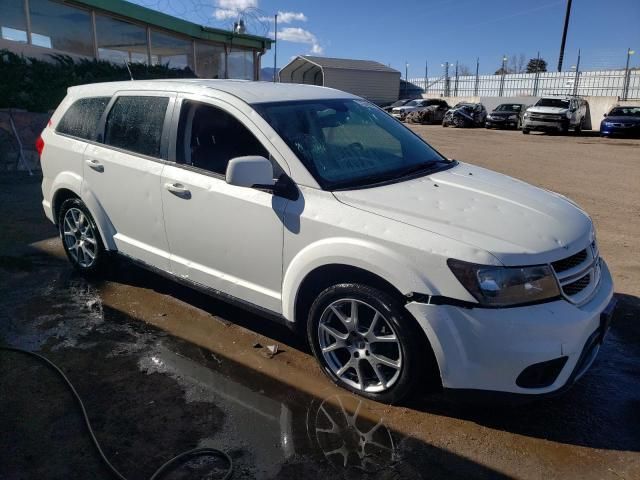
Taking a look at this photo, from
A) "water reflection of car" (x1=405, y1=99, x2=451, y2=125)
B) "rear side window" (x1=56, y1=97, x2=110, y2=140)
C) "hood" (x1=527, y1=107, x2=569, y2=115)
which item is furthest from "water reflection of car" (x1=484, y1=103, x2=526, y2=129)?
"rear side window" (x1=56, y1=97, x2=110, y2=140)

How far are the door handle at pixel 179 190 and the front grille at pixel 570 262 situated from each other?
7.88ft

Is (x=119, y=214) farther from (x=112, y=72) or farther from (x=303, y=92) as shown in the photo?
(x=112, y=72)

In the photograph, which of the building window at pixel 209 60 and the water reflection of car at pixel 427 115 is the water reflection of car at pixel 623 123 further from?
the building window at pixel 209 60

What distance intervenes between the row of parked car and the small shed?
1305cm

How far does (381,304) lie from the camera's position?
2.84m

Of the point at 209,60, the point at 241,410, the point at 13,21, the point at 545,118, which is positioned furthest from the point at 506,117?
the point at 241,410

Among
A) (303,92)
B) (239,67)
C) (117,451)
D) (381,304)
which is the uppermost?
(239,67)

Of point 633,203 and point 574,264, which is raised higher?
point 574,264

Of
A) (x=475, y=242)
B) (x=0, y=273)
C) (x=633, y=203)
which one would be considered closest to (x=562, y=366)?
(x=475, y=242)

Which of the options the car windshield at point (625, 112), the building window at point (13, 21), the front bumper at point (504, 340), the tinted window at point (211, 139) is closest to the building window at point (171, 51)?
the building window at point (13, 21)

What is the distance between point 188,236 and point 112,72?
1287 cm

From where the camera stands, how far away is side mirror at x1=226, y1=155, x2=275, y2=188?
120 inches

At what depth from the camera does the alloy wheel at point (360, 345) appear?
9.73 feet

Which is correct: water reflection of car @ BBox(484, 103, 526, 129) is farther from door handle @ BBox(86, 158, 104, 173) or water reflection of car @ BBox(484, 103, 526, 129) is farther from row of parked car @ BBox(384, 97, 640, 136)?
door handle @ BBox(86, 158, 104, 173)
